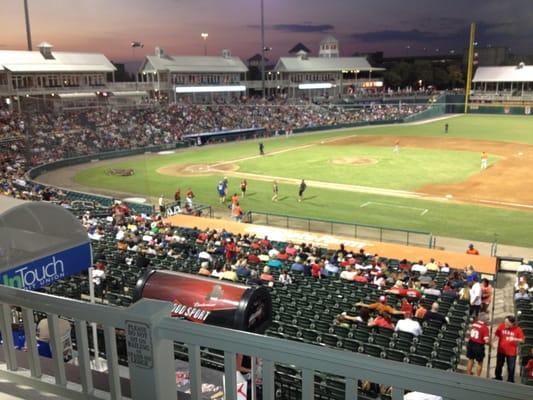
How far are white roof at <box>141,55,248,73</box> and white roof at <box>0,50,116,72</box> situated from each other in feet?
37.9

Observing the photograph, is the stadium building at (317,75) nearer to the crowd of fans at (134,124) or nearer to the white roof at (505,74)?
the crowd of fans at (134,124)

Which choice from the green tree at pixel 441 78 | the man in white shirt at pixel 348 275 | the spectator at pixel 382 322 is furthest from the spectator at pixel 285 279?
the green tree at pixel 441 78

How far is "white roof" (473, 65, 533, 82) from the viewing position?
102m

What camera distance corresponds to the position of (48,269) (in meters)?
6.75

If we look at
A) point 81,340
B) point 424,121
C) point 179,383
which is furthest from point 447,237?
point 424,121

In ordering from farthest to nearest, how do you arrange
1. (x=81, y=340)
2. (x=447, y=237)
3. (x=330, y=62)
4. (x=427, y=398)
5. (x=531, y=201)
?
1. (x=330, y=62)
2. (x=531, y=201)
3. (x=447, y=237)
4. (x=427, y=398)
5. (x=81, y=340)

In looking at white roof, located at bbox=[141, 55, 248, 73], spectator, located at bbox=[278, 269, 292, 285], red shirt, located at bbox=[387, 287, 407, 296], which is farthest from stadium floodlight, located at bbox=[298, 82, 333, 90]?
red shirt, located at bbox=[387, 287, 407, 296]

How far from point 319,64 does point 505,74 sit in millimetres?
38013

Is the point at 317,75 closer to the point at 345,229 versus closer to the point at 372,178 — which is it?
the point at 372,178

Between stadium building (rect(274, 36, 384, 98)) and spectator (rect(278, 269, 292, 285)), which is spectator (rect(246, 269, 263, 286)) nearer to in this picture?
spectator (rect(278, 269, 292, 285))

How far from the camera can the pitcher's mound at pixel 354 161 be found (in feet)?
149

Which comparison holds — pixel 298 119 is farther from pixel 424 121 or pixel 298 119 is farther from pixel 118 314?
pixel 118 314

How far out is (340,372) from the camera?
2805 millimetres

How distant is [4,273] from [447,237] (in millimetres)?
23072
